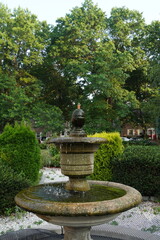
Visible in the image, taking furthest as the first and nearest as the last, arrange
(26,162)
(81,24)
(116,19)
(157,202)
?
(116,19) → (81,24) → (26,162) → (157,202)

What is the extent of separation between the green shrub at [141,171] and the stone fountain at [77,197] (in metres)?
3.31

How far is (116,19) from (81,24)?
4.75 metres

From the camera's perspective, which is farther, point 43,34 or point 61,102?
point 61,102

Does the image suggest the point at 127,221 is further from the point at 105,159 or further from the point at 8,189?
the point at 8,189

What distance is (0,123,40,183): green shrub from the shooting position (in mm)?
8727

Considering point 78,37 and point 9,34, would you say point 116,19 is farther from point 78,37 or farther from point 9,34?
point 9,34

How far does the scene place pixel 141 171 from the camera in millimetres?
7938

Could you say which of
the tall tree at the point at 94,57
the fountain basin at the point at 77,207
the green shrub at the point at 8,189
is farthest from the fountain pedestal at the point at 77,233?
the tall tree at the point at 94,57

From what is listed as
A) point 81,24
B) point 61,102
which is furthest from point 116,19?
point 61,102

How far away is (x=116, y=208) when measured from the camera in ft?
10.7

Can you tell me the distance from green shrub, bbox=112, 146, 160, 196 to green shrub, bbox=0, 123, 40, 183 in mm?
3140

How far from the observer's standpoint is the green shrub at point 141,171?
305 inches

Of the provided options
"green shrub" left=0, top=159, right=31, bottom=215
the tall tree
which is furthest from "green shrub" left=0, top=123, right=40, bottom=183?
the tall tree

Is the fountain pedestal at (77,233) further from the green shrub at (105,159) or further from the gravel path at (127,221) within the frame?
the green shrub at (105,159)
